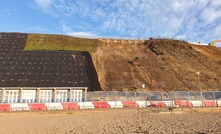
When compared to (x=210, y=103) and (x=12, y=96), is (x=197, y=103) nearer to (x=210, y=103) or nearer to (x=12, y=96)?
(x=210, y=103)

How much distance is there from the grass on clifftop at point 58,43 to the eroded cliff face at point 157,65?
11.7ft

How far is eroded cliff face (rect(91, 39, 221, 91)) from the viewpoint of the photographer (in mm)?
51375

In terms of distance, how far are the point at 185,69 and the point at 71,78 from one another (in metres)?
31.0

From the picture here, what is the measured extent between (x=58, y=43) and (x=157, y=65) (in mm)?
29478

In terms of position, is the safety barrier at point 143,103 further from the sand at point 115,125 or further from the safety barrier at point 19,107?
the safety barrier at point 19,107

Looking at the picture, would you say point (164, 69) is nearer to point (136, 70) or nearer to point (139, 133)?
point (136, 70)

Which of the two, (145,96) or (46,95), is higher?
(46,95)

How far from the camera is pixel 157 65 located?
59094 mm

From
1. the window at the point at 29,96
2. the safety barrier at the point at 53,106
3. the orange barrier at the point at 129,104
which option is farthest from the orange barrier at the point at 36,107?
the orange barrier at the point at 129,104

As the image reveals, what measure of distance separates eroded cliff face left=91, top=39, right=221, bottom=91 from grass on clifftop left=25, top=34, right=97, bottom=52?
3.56 m

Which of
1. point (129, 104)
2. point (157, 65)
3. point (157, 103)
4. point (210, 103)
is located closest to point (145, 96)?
point (157, 103)

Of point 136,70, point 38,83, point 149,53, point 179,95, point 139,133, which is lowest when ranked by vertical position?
point 139,133

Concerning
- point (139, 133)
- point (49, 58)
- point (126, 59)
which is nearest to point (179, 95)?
point (126, 59)

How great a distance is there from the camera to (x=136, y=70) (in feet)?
180
